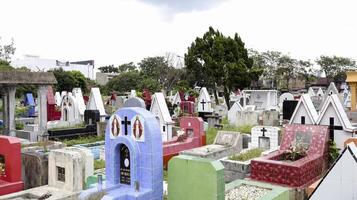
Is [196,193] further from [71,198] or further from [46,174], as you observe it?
[46,174]

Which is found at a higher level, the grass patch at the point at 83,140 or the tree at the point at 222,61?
the tree at the point at 222,61

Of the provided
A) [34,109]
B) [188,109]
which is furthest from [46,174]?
[34,109]

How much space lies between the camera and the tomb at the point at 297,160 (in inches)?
355

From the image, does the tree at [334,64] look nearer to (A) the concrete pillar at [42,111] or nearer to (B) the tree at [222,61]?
(B) the tree at [222,61]

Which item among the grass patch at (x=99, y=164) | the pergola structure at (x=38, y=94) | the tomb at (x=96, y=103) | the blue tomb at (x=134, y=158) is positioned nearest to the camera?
the blue tomb at (x=134, y=158)

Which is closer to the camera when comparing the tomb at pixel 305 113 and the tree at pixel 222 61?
the tomb at pixel 305 113

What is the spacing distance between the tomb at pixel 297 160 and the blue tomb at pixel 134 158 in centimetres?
283

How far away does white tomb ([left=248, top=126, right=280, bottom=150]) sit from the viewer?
13.4 meters

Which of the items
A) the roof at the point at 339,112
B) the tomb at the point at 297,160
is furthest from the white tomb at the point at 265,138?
the tomb at the point at 297,160

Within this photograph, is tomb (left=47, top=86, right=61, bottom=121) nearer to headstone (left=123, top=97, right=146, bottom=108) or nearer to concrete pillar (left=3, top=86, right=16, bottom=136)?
concrete pillar (left=3, top=86, right=16, bottom=136)

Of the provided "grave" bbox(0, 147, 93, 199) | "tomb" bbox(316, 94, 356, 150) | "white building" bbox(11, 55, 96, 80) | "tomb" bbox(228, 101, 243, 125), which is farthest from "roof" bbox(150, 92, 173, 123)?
"white building" bbox(11, 55, 96, 80)

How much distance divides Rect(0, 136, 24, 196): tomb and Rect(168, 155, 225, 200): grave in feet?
14.7

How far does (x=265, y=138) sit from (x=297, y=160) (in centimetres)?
400

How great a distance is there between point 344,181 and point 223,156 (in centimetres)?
632
